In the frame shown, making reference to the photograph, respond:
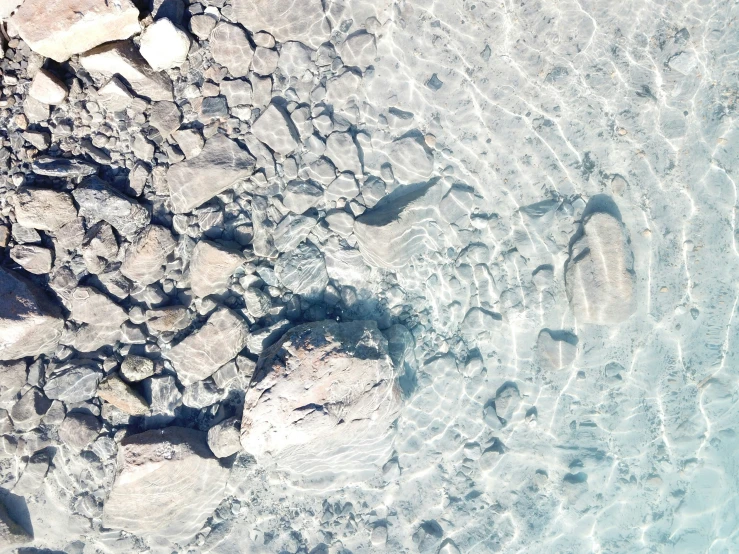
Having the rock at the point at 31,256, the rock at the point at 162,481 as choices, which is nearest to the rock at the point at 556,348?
the rock at the point at 162,481

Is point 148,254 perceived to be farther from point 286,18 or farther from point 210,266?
point 286,18

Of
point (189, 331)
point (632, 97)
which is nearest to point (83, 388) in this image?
point (189, 331)

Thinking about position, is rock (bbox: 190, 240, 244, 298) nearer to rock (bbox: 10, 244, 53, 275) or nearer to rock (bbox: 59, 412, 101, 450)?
rock (bbox: 10, 244, 53, 275)

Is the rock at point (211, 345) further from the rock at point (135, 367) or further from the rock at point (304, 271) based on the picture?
the rock at point (304, 271)

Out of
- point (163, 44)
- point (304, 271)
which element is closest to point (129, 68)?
point (163, 44)

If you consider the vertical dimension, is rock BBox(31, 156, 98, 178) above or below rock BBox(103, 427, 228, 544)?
above

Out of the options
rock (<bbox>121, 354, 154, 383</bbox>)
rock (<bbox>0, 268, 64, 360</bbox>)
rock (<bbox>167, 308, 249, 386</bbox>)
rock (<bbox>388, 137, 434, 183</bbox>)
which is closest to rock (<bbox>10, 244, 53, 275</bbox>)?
rock (<bbox>0, 268, 64, 360</bbox>)
